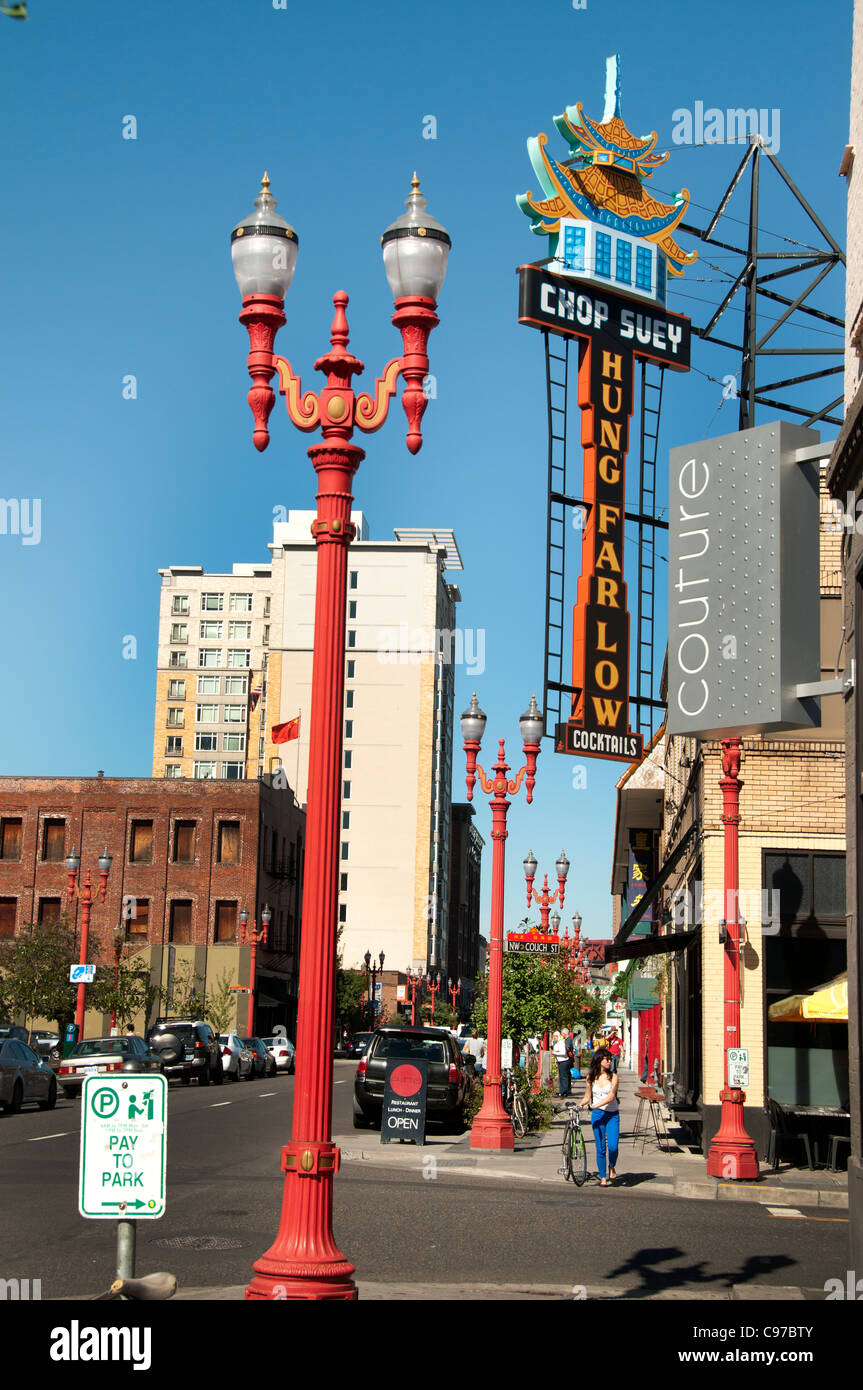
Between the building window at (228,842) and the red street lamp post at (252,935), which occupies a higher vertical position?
the building window at (228,842)

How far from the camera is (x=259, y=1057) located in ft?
165

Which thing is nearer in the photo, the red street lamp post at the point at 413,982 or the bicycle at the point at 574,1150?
the bicycle at the point at 574,1150

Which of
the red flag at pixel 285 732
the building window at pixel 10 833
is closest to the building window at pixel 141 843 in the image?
the building window at pixel 10 833

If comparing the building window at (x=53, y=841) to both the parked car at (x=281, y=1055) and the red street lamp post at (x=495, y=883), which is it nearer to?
the parked car at (x=281, y=1055)

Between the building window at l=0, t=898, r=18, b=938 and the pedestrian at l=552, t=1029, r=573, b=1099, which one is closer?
the pedestrian at l=552, t=1029, r=573, b=1099

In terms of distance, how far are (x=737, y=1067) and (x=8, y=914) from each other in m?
57.3

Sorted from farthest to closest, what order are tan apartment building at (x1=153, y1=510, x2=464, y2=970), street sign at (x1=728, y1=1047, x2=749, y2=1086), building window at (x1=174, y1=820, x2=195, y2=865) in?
tan apartment building at (x1=153, y1=510, x2=464, y2=970), building window at (x1=174, y1=820, x2=195, y2=865), street sign at (x1=728, y1=1047, x2=749, y2=1086)

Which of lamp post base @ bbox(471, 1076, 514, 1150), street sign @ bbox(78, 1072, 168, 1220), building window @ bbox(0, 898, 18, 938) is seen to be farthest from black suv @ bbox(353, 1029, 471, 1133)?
building window @ bbox(0, 898, 18, 938)

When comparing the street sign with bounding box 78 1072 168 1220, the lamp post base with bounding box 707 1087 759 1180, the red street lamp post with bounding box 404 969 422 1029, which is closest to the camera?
the street sign with bounding box 78 1072 168 1220

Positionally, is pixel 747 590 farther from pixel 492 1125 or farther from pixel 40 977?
pixel 40 977

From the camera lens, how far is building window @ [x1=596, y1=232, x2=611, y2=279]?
24.8 meters

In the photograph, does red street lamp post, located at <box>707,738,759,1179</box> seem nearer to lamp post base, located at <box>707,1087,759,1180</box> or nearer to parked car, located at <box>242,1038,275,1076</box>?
lamp post base, located at <box>707,1087,759,1180</box>

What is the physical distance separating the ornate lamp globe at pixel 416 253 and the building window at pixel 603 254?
15.9 metres

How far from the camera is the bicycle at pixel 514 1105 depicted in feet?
86.0
